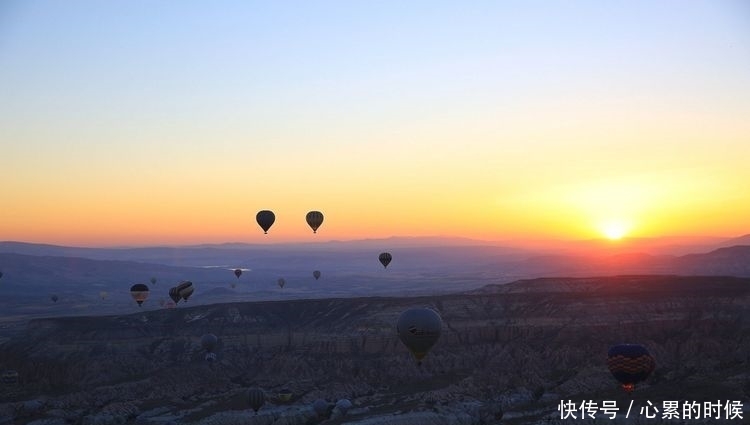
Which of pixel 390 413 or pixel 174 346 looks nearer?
pixel 390 413

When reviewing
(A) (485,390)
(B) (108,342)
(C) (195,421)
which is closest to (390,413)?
(A) (485,390)

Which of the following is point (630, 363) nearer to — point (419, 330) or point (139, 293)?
point (419, 330)

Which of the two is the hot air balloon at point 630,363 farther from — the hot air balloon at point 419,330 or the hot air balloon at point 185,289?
the hot air balloon at point 185,289

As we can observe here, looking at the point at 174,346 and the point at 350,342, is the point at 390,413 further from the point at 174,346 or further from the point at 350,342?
the point at 174,346

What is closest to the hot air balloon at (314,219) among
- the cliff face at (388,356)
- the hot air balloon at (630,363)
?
the cliff face at (388,356)

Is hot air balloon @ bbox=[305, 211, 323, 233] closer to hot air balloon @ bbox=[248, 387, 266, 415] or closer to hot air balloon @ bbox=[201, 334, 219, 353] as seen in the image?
hot air balloon @ bbox=[201, 334, 219, 353]

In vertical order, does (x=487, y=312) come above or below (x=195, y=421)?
above
